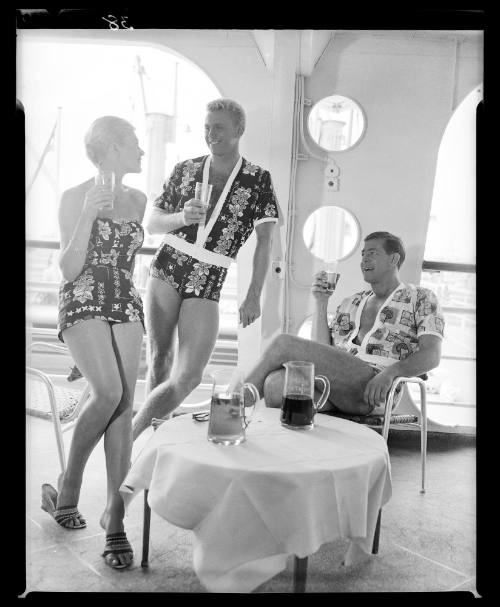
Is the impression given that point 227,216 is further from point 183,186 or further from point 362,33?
point 362,33

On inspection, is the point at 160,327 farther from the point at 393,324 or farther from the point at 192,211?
the point at 393,324

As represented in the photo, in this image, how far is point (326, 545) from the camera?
1842 millimetres

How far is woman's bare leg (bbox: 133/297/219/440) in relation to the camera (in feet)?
6.59

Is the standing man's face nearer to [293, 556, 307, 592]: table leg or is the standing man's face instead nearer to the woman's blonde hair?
the woman's blonde hair

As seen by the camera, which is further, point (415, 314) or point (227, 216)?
point (415, 314)

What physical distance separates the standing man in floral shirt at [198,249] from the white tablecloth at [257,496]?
1.25 ft

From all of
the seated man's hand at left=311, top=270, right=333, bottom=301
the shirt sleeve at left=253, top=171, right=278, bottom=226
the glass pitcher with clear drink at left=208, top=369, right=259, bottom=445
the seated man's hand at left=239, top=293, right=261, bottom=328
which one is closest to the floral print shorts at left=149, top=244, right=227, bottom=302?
the seated man's hand at left=239, top=293, right=261, bottom=328

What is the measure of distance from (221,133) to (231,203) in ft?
0.78

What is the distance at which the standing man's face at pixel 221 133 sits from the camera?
1.98 meters

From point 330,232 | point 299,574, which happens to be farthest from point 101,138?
point 299,574

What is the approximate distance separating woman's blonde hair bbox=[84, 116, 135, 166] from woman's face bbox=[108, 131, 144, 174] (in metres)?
0.02

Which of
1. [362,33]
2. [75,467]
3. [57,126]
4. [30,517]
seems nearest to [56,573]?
[30,517]

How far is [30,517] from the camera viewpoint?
1.90 metres
